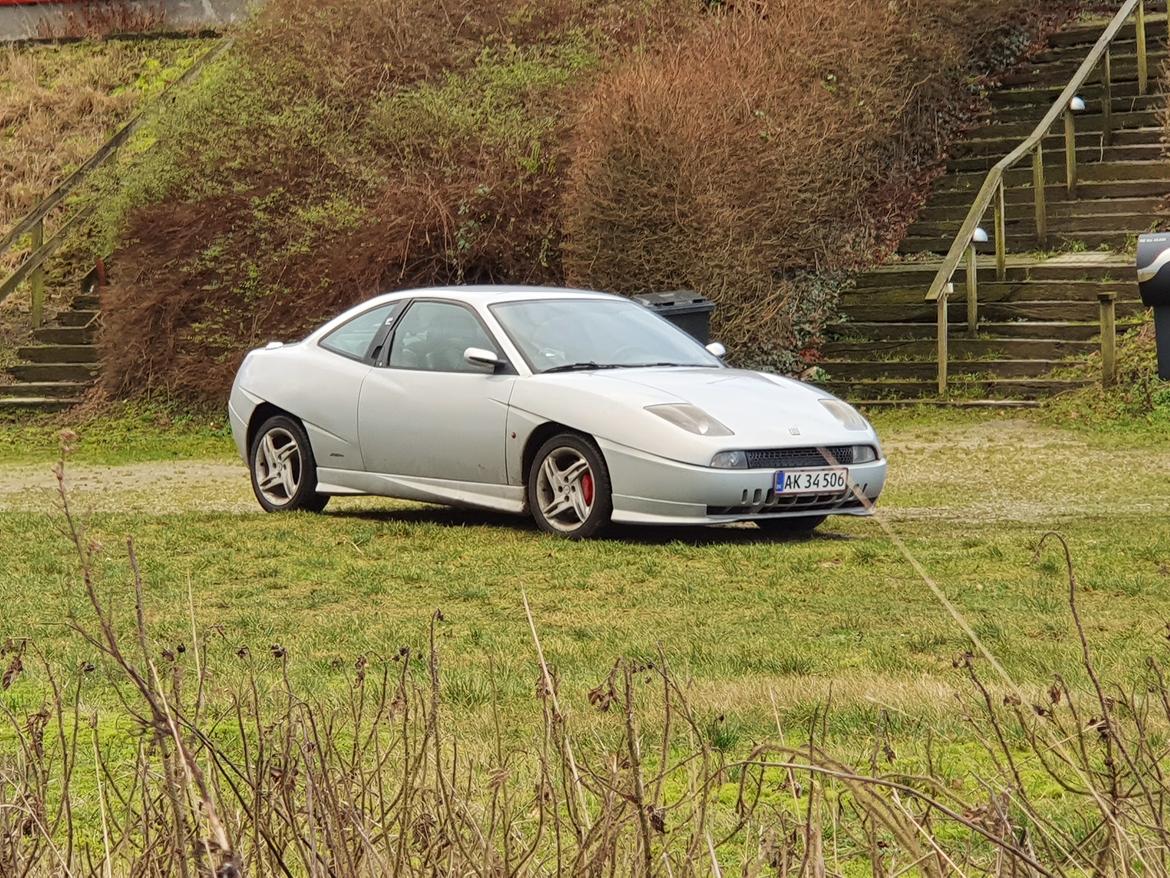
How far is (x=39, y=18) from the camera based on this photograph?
37.8m

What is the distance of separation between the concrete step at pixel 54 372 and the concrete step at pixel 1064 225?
1063cm

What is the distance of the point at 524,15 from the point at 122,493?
1321 centimetres

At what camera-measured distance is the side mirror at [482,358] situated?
36.5 ft

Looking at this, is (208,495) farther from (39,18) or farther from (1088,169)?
(39,18)

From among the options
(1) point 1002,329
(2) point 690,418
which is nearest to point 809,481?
(2) point 690,418

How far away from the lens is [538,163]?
22.4 m

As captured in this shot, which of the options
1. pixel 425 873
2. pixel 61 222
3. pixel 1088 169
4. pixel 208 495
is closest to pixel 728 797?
pixel 425 873

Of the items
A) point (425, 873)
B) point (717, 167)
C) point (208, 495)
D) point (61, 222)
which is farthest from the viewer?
point (61, 222)

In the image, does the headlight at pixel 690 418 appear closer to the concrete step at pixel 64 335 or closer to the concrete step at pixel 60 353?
the concrete step at pixel 60 353

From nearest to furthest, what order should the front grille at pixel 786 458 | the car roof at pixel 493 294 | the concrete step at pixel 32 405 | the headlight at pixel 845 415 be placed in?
the front grille at pixel 786 458 < the headlight at pixel 845 415 < the car roof at pixel 493 294 < the concrete step at pixel 32 405

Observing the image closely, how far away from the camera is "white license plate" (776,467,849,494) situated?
10.3 metres

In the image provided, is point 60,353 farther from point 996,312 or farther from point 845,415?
point 845,415

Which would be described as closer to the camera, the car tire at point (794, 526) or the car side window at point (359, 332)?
the car tire at point (794, 526)

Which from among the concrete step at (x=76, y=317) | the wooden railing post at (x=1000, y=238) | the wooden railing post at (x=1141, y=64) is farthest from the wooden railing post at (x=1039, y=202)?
the concrete step at (x=76, y=317)
